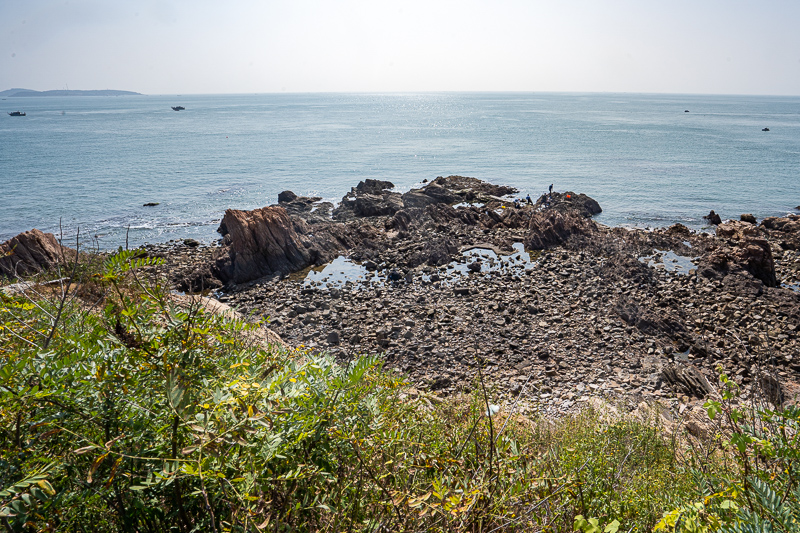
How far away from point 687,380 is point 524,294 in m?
8.15

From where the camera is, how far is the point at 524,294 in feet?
68.5

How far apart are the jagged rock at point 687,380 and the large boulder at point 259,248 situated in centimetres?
1937

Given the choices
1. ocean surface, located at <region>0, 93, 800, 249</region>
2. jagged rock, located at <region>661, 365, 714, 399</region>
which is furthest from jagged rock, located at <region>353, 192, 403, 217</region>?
jagged rock, located at <region>661, 365, 714, 399</region>

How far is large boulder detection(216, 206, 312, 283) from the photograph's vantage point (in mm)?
24250

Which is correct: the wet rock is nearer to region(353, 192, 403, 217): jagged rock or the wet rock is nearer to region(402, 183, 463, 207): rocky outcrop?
region(353, 192, 403, 217): jagged rock

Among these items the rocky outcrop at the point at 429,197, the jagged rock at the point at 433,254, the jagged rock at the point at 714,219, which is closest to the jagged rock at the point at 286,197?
the rocky outcrop at the point at 429,197

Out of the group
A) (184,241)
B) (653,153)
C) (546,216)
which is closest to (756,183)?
(653,153)

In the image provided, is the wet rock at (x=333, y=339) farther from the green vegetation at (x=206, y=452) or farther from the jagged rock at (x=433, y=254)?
the green vegetation at (x=206, y=452)

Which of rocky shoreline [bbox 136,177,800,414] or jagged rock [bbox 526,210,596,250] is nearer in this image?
rocky shoreline [bbox 136,177,800,414]

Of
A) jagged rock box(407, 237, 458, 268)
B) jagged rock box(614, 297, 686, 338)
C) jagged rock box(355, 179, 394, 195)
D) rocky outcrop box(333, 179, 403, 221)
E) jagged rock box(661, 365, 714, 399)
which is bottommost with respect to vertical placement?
jagged rock box(661, 365, 714, 399)

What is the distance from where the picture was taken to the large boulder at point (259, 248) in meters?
24.2

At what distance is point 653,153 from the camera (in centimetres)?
6831

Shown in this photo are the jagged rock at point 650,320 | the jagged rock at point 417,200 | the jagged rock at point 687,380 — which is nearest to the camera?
the jagged rock at point 687,380

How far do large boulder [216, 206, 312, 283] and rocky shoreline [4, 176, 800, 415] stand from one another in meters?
0.08
